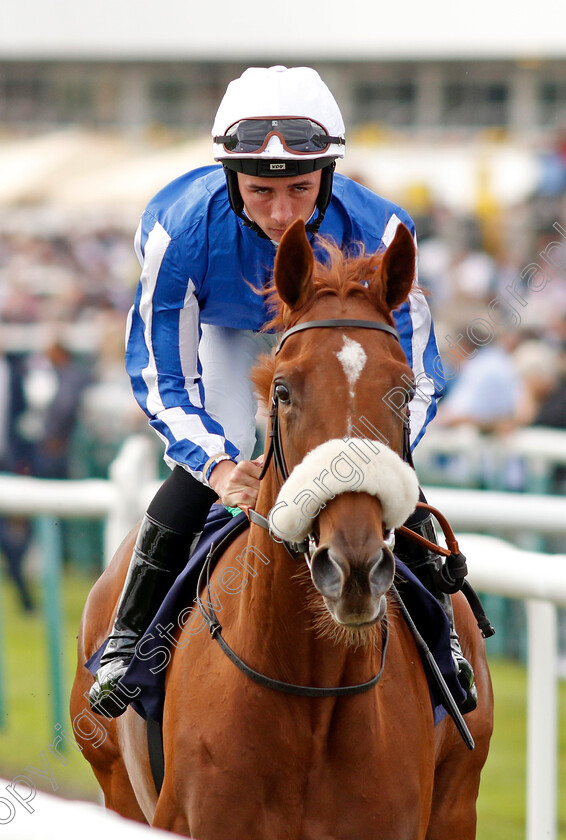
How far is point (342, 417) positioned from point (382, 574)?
0.34m

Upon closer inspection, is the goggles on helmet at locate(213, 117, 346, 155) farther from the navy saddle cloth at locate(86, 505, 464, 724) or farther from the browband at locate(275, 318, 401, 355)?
the navy saddle cloth at locate(86, 505, 464, 724)

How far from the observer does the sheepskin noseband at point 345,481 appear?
2393 millimetres

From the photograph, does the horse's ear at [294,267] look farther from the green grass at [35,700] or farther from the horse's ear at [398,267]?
the green grass at [35,700]

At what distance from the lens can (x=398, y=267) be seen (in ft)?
9.05

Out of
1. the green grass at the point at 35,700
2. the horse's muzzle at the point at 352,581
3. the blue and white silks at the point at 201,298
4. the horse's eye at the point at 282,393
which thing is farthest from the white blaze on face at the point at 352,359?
the green grass at the point at 35,700

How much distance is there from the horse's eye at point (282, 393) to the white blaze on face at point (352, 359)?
13 cm

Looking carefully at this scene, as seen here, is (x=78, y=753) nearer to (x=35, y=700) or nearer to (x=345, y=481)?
(x=35, y=700)

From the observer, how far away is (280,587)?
2.80 metres

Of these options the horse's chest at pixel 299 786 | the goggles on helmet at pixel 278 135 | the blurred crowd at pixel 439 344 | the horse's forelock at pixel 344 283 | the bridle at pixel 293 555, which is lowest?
the blurred crowd at pixel 439 344

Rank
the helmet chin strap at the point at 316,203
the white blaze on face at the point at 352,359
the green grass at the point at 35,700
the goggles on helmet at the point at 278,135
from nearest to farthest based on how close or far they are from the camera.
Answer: the white blaze on face at the point at 352,359 → the goggles on helmet at the point at 278,135 → the helmet chin strap at the point at 316,203 → the green grass at the point at 35,700

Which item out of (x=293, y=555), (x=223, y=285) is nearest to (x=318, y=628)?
(x=293, y=555)

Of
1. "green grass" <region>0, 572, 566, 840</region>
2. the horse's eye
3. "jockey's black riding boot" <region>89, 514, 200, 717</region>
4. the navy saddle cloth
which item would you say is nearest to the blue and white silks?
"jockey's black riding boot" <region>89, 514, 200, 717</region>

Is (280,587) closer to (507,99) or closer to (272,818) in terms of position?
(272,818)

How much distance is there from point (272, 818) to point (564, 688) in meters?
5.33
